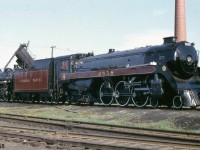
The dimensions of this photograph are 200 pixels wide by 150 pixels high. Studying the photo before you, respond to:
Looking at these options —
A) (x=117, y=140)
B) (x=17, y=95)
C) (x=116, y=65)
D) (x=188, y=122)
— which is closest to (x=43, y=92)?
(x=17, y=95)

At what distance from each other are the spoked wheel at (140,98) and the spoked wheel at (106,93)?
165 centimetres

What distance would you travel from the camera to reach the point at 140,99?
54.8 ft

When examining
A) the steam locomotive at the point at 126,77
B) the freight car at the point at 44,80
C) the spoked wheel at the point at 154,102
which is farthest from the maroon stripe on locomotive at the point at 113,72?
the spoked wheel at the point at 154,102

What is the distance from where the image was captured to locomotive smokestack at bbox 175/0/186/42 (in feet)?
110

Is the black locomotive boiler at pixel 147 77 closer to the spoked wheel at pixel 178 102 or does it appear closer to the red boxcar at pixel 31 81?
the spoked wheel at pixel 178 102

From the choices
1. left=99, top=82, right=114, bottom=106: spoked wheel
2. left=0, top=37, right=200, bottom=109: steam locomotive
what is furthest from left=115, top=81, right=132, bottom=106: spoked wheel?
left=99, top=82, right=114, bottom=106: spoked wheel

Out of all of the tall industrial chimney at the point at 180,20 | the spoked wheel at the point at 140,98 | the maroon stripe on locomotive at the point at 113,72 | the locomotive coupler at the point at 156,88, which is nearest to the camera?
the locomotive coupler at the point at 156,88

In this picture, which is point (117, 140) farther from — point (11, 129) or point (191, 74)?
point (191, 74)

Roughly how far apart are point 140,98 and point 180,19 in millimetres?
19657

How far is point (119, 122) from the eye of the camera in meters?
13.0

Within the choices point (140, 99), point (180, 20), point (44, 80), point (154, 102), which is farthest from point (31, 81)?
point (180, 20)

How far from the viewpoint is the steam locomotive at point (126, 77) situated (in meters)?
15.3

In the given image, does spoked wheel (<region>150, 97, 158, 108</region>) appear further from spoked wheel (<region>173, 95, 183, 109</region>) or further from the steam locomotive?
spoked wheel (<region>173, 95, 183, 109</region>)

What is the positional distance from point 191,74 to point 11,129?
957cm
